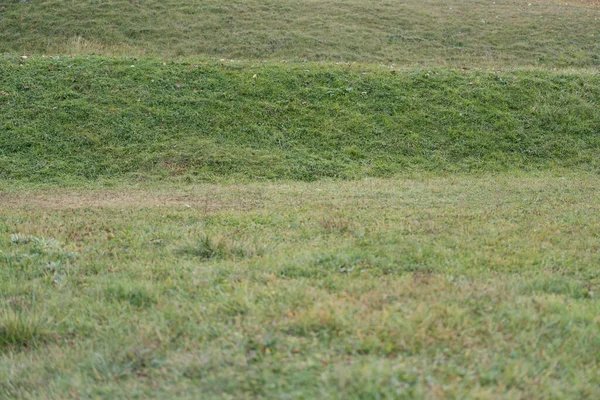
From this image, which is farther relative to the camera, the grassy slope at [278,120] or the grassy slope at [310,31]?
the grassy slope at [310,31]

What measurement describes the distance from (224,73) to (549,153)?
810 cm

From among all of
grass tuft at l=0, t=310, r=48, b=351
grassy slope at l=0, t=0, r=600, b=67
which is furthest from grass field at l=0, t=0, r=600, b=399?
grassy slope at l=0, t=0, r=600, b=67

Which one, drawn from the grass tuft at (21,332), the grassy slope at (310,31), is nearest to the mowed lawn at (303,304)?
the grass tuft at (21,332)

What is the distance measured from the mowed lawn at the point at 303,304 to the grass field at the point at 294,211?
21 millimetres

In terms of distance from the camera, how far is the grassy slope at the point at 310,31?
19859 millimetres

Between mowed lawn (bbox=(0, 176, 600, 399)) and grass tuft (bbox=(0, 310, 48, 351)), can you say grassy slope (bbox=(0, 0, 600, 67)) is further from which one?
grass tuft (bbox=(0, 310, 48, 351))

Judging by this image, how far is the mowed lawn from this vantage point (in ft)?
9.93

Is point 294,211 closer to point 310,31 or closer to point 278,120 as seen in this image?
point 278,120

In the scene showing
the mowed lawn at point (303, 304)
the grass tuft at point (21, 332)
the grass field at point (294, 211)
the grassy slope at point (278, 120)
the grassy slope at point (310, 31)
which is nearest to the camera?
the mowed lawn at point (303, 304)

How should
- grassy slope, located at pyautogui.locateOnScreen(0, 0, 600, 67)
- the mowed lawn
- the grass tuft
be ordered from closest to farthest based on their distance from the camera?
the mowed lawn → the grass tuft → grassy slope, located at pyautogui.locateOnScreen(0, 0, 600, 67)

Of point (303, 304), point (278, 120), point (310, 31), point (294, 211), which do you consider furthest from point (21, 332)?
point (310, 31)

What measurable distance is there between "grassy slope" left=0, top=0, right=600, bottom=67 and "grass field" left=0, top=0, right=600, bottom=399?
14 cm

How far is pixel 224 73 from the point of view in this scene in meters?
15.2

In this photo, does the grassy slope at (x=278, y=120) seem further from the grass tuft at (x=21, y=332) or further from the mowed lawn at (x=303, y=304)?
the grass tuft at (x=21, y=332)
